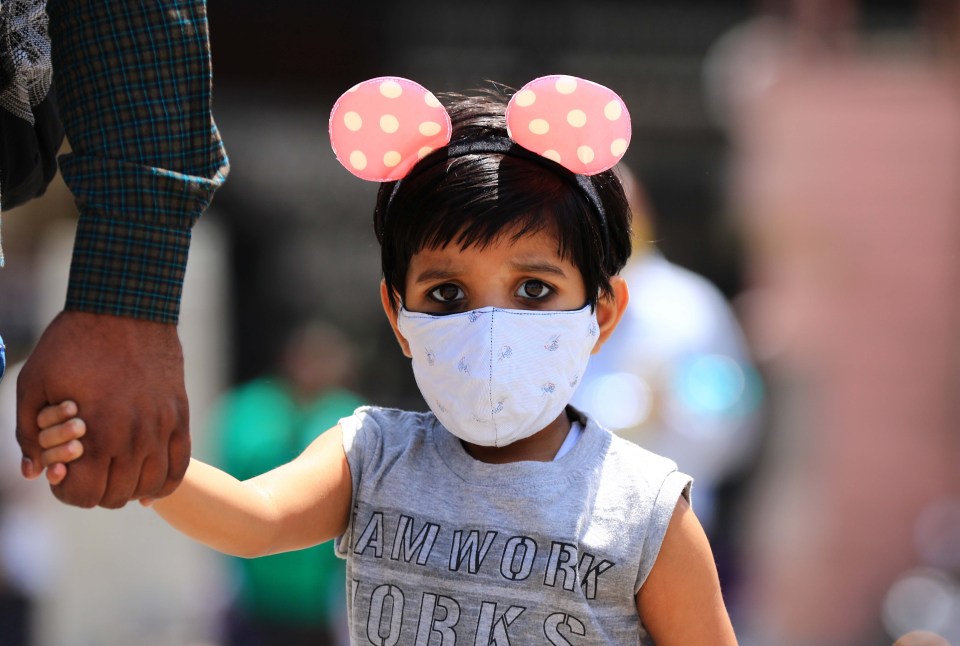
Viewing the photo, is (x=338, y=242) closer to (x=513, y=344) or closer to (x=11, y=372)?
(x=11, y=372)

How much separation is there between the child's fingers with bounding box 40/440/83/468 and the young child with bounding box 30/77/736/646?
221mm

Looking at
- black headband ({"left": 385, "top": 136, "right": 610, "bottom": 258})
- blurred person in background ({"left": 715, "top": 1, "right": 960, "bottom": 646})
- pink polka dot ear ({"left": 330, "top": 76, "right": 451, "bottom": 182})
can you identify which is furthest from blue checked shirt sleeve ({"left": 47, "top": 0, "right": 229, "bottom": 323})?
blurred person in background ({"left": 715, "top": 1, "right": 960, "bottom": 646})

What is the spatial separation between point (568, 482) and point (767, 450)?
7169 millimetres

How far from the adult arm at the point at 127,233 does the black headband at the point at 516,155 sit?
352 mm

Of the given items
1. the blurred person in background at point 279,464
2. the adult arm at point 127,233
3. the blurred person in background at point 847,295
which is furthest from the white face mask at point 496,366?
the blurred person in background at point 847,295

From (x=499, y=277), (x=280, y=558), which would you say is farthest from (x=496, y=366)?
(x=280, y=558)

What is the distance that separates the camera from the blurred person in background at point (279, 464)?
6477mm

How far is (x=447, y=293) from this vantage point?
216cm

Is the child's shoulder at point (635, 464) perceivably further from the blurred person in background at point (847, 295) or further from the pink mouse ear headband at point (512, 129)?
the blurred person in background at point (847, 295)

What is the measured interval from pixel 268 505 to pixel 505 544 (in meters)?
0.36

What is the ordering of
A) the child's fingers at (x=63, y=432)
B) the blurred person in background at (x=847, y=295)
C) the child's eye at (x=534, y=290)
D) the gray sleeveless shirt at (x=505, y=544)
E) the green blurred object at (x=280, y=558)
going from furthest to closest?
the blurred person in background at (x=847, y=295) < the green blurred object at (x=280, y=558) < the child's eye at (x=534, y=290) < the gray sleeveless shirt at (x=505, y=544) < the child's fingers at (x=63, y=432)

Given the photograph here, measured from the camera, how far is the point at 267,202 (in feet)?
30.8

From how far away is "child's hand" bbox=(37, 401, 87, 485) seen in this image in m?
1.84

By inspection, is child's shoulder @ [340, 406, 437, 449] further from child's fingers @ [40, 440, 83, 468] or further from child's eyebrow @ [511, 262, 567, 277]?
child's fingers @ [40, 440, 83, 468]
